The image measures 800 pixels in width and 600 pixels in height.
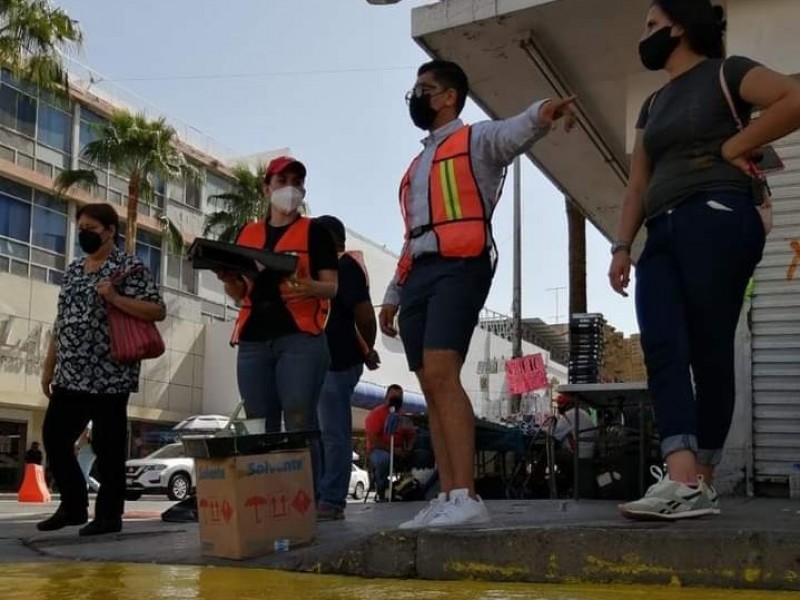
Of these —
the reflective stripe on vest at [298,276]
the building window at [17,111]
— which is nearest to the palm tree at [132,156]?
the building window at [17,111]

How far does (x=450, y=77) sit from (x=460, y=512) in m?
1.73

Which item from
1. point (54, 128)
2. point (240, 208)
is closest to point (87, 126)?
point (54, 128)

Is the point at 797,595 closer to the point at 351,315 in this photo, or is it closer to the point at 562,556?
the point at 562,556

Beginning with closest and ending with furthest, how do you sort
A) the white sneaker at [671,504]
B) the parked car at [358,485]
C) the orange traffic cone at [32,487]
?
1. the white sneaker at [671,504]
2. the orange traffic cone at [32,487]
3. the parked car at [358,485]

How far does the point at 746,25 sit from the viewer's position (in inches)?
266

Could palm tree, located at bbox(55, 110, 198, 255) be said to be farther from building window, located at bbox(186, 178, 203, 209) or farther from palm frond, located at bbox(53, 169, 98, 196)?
building window, located at bbox(186, 178, 203, 209)

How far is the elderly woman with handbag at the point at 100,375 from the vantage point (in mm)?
4773

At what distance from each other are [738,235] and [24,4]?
21.3 meters

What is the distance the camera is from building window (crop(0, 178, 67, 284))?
2706 cm

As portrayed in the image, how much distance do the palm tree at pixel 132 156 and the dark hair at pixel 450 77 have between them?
962 inches

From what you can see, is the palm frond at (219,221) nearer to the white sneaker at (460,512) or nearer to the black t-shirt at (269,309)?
the black t-shirt at (269,309)

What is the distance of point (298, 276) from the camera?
448 cm

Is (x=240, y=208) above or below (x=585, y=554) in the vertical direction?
above

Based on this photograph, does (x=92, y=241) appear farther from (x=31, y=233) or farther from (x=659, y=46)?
(x=31, y=233)
